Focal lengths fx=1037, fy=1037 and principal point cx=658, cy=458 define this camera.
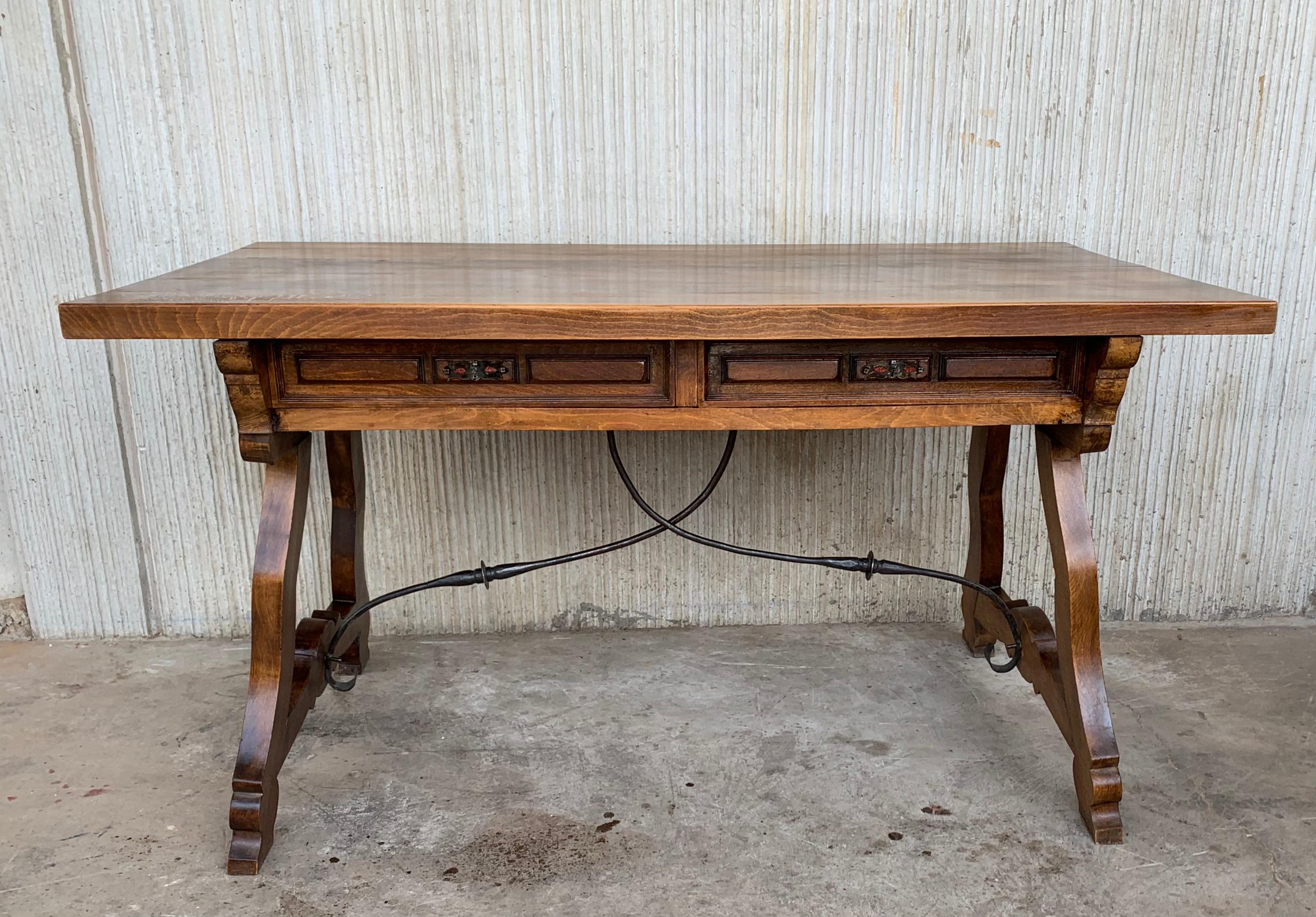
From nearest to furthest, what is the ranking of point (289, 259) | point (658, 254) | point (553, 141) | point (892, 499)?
point (289, 259) → point (658, 254) → point (553, 141) → point (892, 499)

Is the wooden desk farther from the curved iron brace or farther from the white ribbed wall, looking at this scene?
the white ribbed wall

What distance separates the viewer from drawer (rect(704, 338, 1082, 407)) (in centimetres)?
174

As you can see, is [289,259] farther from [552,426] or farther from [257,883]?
[257,883]

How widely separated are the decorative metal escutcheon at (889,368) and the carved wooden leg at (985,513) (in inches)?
28.6

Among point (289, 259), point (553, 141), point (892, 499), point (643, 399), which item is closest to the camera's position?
point (643, 399)

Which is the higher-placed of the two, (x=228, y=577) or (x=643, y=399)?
(x=643, y=399)

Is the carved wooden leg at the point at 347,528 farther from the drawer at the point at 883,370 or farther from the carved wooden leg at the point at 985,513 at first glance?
the carved wooden leg at the point at 985,513

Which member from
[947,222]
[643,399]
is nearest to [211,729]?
[643,399]

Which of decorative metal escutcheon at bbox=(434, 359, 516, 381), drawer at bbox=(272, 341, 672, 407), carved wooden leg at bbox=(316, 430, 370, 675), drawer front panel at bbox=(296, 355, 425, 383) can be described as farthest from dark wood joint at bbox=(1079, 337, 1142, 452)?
carved wooden leg at bbox=(316, 430, 370, 675)

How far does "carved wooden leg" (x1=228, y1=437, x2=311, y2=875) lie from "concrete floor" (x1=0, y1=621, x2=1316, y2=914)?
7 centimetres

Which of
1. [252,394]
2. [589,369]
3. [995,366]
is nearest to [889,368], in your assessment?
[995,366]

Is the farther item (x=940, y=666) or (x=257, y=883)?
(x=940, y=666)

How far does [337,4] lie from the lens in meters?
2.32

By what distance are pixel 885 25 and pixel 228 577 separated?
210 cm
